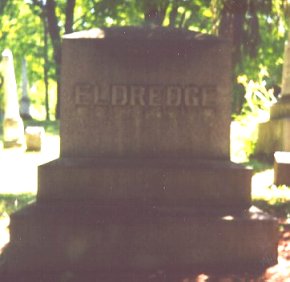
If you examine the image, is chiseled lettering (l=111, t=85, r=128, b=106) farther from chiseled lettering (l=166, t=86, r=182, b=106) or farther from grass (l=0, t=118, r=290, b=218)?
grass (l=0, t=118, r=290, b=218)

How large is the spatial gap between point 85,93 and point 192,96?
1.05 meters

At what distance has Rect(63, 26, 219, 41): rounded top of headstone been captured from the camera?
4.64 metres

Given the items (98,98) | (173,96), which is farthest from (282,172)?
(98,98)

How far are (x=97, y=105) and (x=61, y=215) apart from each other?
3.72ft

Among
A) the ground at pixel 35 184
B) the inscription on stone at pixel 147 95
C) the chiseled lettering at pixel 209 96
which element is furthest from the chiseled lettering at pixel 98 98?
the ground at pixel 35 184

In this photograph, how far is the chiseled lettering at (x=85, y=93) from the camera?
15.0 ft

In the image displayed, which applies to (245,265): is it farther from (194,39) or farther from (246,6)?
(246,6)

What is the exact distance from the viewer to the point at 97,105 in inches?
181

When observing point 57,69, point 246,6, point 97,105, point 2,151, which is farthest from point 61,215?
point 57,69

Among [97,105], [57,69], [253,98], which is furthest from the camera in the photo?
[57,69]

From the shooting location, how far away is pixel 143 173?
446 cm

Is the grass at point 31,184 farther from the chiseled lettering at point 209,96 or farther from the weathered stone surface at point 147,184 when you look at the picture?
the chiseled lettering at point 209,96

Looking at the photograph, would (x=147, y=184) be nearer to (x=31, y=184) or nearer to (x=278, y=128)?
(x=31, y=184)

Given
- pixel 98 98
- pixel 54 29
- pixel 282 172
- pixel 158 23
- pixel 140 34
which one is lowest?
pixel 282 172
